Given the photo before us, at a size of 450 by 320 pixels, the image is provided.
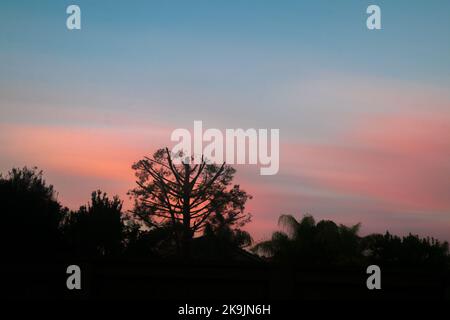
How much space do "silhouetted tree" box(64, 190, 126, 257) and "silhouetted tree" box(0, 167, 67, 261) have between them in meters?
1.01

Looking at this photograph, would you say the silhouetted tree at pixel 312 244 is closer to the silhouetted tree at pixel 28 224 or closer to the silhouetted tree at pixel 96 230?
the silhouetted tree at pixel 96 230

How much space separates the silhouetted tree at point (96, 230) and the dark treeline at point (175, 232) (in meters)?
0.06

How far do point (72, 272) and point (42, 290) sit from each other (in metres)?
0.90

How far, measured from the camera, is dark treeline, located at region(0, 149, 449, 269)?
98.2 feet

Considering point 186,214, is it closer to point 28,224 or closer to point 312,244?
point 312,244

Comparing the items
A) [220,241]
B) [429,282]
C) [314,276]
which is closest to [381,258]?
[220,241]

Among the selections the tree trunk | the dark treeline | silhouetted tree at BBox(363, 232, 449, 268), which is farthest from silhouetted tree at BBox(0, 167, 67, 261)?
silhouetted tree at BBox(363, 232, 449, 268)

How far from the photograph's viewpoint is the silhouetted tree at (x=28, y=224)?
28.5m

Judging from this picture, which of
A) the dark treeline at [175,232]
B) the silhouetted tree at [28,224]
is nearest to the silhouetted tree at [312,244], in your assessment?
the dark treeline at [175,232]

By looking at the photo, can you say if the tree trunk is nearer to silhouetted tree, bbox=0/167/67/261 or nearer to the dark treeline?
the dark treeline

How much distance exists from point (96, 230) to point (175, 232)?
30.8 feet

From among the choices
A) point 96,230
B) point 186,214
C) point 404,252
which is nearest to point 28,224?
point 96,230

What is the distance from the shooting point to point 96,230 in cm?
3288
